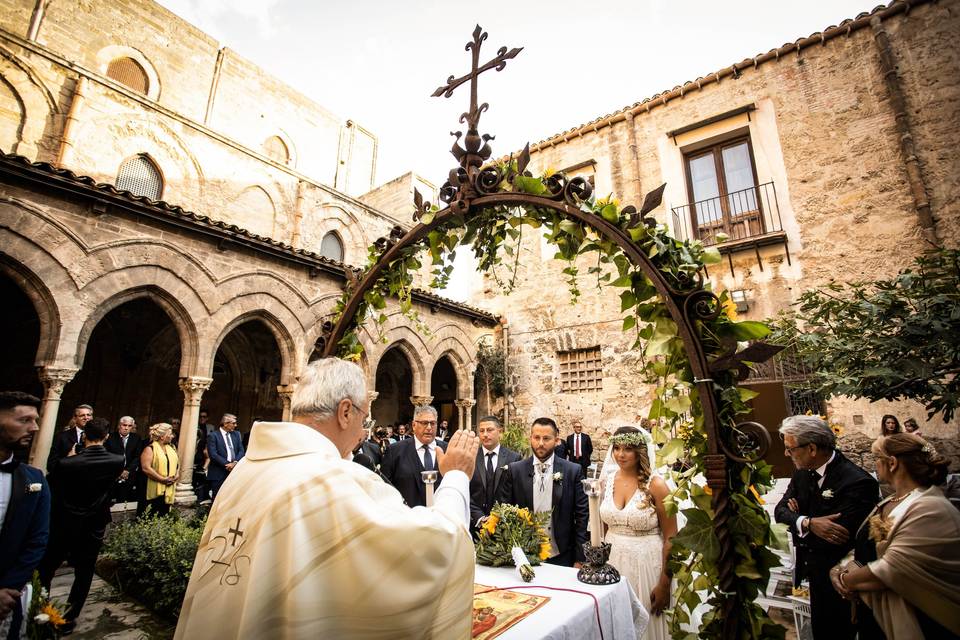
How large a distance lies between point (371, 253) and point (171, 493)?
557 cm

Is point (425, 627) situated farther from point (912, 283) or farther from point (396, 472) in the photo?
point (912, 283)

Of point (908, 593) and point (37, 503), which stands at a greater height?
point (37, 503)

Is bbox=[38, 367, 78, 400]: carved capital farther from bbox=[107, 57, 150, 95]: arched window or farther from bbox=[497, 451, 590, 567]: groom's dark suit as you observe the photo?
bbox=[107, 57, 150, 95]: arched window

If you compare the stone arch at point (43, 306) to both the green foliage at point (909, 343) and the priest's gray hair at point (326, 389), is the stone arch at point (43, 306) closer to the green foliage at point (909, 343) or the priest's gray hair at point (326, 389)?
the priest's gray hair at point (326, 389)

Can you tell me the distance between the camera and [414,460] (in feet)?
15.6

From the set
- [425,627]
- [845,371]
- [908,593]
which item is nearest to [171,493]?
[425,627]

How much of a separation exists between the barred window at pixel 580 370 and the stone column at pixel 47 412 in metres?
9.85

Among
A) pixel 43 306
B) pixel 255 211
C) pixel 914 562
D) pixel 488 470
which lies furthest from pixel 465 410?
pixel 914 562

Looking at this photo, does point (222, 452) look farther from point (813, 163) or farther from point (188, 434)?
point (813, 163)

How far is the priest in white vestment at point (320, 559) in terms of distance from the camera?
1322 mm

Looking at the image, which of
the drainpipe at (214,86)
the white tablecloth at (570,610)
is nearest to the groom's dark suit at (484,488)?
the white tablecloth at (570,610)

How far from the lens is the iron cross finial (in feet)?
8.27

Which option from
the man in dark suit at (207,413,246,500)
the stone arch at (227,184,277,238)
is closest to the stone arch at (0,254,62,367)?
the man in dark suit at (207,413,246,500)

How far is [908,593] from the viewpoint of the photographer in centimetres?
221
